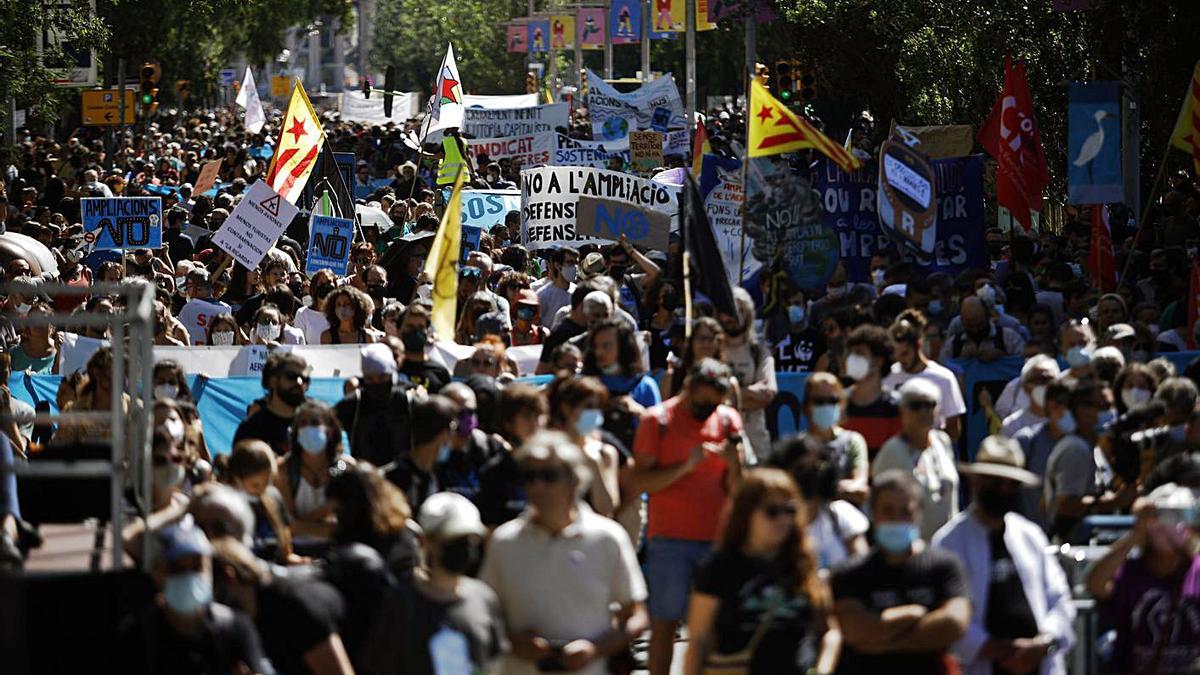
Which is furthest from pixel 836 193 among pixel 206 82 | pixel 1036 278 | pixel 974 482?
pixel 206 82

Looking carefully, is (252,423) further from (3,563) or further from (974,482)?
(974,482)

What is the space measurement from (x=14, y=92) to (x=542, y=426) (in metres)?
18.8

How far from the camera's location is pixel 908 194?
49.9 ft

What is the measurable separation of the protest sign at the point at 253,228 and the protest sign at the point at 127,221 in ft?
5.66

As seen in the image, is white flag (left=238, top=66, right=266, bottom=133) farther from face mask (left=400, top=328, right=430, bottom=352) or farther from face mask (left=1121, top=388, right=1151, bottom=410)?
face mask (left=1121, top=388, right=1151, bottom=410)

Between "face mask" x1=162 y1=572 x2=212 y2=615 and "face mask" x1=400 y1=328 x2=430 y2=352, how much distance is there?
4745mm

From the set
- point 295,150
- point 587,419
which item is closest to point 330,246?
point 295,150

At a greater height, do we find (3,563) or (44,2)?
(44,2)

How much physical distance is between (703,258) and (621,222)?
5.21 m

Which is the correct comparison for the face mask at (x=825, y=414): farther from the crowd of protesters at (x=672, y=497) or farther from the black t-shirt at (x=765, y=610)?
the black t-shirt at (x=765, y=610)

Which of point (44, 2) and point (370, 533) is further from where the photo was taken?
point (44, 2)

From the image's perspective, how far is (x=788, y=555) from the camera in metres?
6.61

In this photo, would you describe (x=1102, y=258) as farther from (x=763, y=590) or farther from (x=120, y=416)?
(x=120, y=416)

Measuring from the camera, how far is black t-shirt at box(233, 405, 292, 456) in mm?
9648
